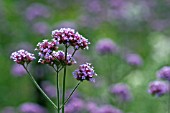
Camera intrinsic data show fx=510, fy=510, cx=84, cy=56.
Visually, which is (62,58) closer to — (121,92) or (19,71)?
(121,92)

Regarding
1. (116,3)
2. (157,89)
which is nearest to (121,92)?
(157,89)

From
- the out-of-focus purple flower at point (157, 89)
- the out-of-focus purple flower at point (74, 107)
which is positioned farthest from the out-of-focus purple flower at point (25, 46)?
the out-of-focus purple flower at point (157, 89)

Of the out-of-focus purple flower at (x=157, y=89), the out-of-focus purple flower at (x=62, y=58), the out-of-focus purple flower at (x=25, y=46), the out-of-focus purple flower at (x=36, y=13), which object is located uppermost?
the out-of-focus purple flower at (x=36, y=13)

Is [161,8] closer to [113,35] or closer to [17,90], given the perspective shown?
[113,35]

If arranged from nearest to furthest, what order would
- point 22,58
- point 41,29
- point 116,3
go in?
point 22,58, point 41,29, point 116,3

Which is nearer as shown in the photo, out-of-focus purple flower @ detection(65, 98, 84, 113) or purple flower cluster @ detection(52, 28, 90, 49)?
purple flower cluster @ detection(52, 28, 90, 49)

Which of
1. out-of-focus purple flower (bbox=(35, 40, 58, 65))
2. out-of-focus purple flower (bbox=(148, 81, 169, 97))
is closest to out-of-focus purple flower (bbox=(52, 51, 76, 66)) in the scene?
out-of-focus purple flower (bbox=(35, 40, 58, 65))

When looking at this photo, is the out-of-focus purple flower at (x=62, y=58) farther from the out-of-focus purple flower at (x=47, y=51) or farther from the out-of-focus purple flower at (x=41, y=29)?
the out-of-focus purple flower at (x=41, y=29)

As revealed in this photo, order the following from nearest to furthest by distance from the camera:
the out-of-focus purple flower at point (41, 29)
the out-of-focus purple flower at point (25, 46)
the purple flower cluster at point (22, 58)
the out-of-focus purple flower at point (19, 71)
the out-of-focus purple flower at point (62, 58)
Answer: the out-of-focus purple flower at point (62, 58), the purple flower cluster at point (22, 58), the out-of-focus purple flower at point (19, 71), the out-of-focus purple flower at point (41, 29), the out-of-focus purple flower at point (25, 46)

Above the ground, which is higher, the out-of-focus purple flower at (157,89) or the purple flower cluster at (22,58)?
the out-of-focus purple flower at (157,89)

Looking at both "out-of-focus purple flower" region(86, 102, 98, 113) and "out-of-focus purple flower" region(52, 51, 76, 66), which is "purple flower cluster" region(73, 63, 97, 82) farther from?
"out-of-focus purple flower" region(86, 102, 98, 113)
